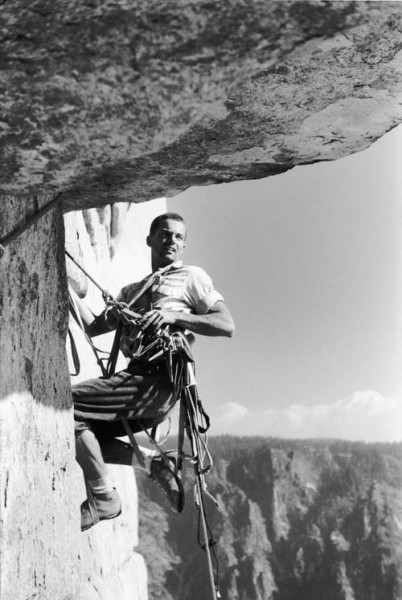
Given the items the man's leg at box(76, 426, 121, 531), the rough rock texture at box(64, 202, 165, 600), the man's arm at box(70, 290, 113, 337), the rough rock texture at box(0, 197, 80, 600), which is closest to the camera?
the rough rock texture at box(0, 197, 80, 600)

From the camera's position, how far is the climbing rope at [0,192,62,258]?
10.8 feet

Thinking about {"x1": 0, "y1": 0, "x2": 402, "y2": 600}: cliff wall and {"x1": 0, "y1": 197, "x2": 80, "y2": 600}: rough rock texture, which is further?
{"x1": 0, "y1": 197, "x2": 80, "y2": 600}: rough rock texture

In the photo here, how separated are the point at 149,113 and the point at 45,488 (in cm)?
176

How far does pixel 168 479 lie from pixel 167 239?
4.42ft

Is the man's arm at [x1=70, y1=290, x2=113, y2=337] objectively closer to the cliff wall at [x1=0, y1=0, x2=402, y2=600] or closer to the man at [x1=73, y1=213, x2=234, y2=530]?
the man at [x1=73, y1=213, x2=234, y2=530]

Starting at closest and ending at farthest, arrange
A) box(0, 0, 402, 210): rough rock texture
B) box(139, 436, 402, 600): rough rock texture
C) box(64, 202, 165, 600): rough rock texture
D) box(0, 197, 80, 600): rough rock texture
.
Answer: box(0, 0, 402, 210): rough rock texture, box(0, 197, 80, 600): rough rock texture, box(64, 202, 165, 600): rough rock texture, box(139, 436, 402, 600): rough rock texture

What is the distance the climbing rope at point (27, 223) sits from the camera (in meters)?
3.29

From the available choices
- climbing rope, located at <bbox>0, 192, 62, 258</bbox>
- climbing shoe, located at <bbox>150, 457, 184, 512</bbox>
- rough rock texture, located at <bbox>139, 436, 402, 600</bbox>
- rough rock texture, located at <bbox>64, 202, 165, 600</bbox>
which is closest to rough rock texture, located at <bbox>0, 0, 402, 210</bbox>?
climbing rope, located at <bbox>0, 192, 62, 258</bbox>

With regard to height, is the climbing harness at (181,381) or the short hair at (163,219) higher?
the short hair at (163,219)

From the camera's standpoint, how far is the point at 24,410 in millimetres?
3330

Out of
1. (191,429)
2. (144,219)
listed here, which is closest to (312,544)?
(144,219)

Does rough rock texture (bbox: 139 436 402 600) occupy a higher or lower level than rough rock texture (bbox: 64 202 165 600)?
lower

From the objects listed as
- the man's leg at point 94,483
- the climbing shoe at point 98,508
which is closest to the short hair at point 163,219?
the man's leg at point 94,483

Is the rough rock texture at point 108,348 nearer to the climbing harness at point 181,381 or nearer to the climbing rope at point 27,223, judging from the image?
the climbing harness at point 181,381
